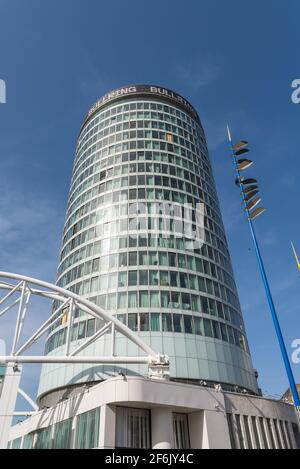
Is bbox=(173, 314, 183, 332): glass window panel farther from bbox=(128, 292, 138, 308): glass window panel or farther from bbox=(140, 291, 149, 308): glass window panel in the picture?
bbox=(128, 292, 138, 308): glass window panel

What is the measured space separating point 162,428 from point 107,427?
16.3 ft

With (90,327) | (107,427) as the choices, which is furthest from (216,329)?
(107,427)

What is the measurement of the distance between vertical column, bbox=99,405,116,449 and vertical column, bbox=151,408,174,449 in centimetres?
379

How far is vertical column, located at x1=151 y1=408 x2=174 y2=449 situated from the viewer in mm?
27375

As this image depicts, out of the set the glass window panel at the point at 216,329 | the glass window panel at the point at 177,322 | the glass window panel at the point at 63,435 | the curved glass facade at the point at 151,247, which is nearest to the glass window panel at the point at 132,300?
the curved glass facade at the point at 151,247

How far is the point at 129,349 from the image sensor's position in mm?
39750

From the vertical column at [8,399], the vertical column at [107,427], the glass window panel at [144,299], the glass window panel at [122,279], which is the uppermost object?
the glass window panel at [122,279]

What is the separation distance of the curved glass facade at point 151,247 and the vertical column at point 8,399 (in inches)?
395

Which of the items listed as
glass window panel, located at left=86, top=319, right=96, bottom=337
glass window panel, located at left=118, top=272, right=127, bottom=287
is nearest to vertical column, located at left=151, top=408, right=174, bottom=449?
glass window panel, located at left=86, top=319, right=96, bottom=337

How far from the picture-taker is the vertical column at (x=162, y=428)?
2738 cm

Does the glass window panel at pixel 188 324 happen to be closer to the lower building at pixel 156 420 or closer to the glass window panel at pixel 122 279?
the glass window panel at pixel 122 279

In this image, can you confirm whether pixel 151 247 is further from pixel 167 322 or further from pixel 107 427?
pixel 107 427

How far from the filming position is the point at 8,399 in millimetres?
29344
